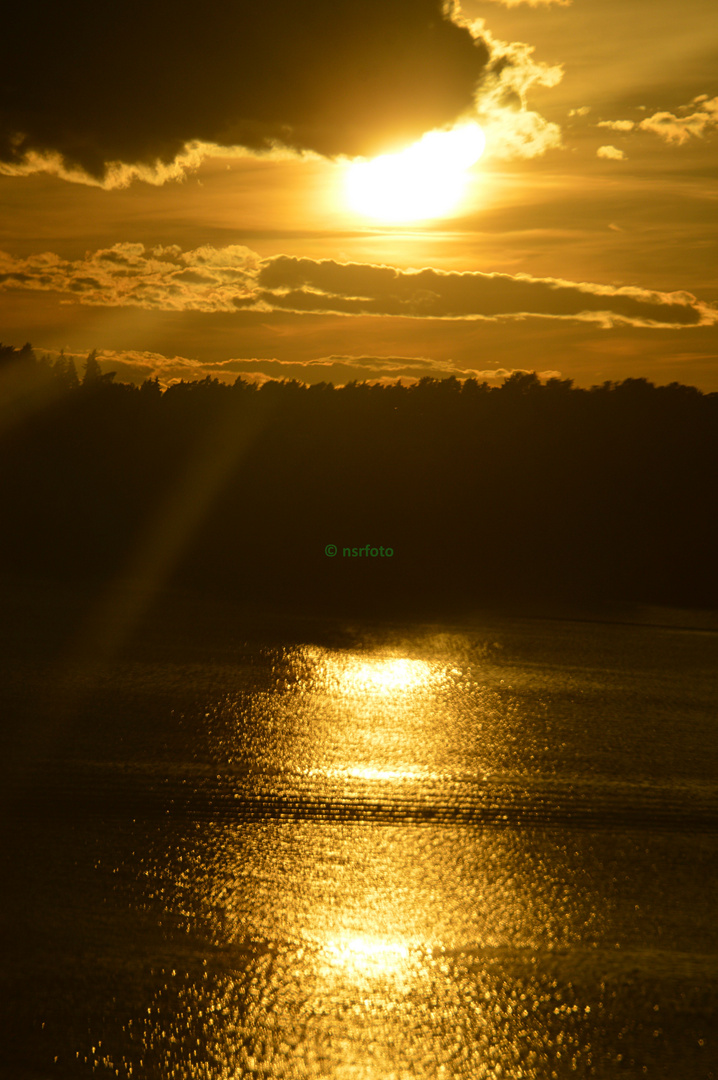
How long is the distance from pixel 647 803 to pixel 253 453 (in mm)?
14720

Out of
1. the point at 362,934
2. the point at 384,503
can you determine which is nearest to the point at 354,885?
the point at 362,934

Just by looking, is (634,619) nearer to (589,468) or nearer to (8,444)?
(589,468)

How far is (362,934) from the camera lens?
350 centimetres

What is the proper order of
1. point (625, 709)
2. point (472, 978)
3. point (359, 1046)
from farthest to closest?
1. point (625, 709)
2. point (472, 978)
3. point (359, 1046)

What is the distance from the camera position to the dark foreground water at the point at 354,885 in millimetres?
2898

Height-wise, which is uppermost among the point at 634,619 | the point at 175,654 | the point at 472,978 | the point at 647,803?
the point at 472,978

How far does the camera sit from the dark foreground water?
9.51 ft

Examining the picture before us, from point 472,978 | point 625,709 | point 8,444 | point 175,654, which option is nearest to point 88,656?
point 175,654

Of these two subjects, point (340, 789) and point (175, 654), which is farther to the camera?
point (175, 654)

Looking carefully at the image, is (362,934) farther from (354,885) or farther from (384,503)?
(384,503)

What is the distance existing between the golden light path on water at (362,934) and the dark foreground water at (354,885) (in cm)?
1

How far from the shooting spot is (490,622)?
10.8 m

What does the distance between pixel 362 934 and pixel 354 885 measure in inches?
15.4

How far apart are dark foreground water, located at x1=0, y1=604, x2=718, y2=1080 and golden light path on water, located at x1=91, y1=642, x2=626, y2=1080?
0.01m
